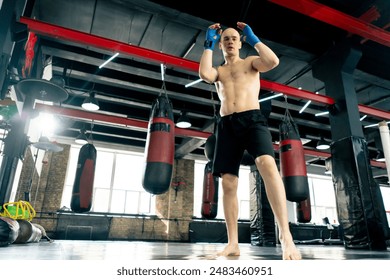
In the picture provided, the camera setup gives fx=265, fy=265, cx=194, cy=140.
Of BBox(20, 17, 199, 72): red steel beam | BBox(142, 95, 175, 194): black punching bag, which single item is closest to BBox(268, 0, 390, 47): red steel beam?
BBox(20, 17, 199, 72): red steel beam

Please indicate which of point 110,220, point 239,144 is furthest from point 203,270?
point 110,220

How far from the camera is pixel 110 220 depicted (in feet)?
31.2

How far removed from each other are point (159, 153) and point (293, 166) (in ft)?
5.91

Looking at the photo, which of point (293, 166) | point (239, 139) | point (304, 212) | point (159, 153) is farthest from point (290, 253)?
point (304, 212)

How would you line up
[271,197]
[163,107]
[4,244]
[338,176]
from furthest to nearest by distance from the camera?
[338,176], [163,107], [4,244], [271,197]

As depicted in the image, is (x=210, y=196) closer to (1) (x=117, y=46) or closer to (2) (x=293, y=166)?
(2) (x=293, y=166)

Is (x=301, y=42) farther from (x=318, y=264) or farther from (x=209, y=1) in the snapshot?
(x=318, y=264)

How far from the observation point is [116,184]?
35.2ft

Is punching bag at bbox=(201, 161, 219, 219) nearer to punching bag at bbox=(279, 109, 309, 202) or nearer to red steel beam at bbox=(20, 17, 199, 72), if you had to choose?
punching bag at bbox=(279, 109, 309, 202)

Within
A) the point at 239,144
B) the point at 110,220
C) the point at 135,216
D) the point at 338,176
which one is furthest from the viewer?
the point at 135,216

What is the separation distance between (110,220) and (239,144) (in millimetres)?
8843

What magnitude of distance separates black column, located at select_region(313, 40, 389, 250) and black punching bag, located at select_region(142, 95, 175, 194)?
9.32 ft

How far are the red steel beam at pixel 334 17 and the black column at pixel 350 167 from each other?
460mm

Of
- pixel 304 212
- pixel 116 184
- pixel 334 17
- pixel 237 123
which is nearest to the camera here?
pixel 237 123
